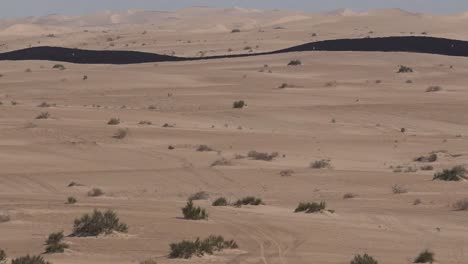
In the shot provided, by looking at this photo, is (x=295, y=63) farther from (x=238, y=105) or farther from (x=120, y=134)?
(x=120, y=134)

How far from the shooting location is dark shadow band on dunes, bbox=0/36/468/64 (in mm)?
72562

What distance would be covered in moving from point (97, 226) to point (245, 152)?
13986 mm

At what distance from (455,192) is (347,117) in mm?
17043

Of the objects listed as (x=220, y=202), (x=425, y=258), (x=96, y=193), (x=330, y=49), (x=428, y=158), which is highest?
(x=330, y=49)

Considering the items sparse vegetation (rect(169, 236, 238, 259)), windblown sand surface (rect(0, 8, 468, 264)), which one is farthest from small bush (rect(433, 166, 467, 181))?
sparse vegetation (rect(169, 236, 238, 259))

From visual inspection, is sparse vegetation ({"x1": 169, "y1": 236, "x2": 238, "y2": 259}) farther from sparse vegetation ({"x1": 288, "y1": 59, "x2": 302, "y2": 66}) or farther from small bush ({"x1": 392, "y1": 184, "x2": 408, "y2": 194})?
sparse vegetation ({"x1": 288, "y1": 59, "x2": 302, "y2": 66})

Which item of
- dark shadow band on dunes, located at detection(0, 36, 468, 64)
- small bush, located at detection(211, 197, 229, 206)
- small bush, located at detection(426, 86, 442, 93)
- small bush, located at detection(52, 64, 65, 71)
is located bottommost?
small bush, located at detection(426, 86, 442, 93)

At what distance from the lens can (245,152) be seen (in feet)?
92.4

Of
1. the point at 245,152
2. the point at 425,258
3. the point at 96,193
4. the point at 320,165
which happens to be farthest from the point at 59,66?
the point at 425,258

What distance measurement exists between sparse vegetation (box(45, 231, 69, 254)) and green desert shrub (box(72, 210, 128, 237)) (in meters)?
0.54

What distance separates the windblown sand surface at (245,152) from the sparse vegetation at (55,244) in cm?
12

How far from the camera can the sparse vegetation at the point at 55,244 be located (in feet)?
43.0

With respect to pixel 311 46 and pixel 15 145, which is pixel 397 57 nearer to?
pixel 311 46

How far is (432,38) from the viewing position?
75.9 metres
